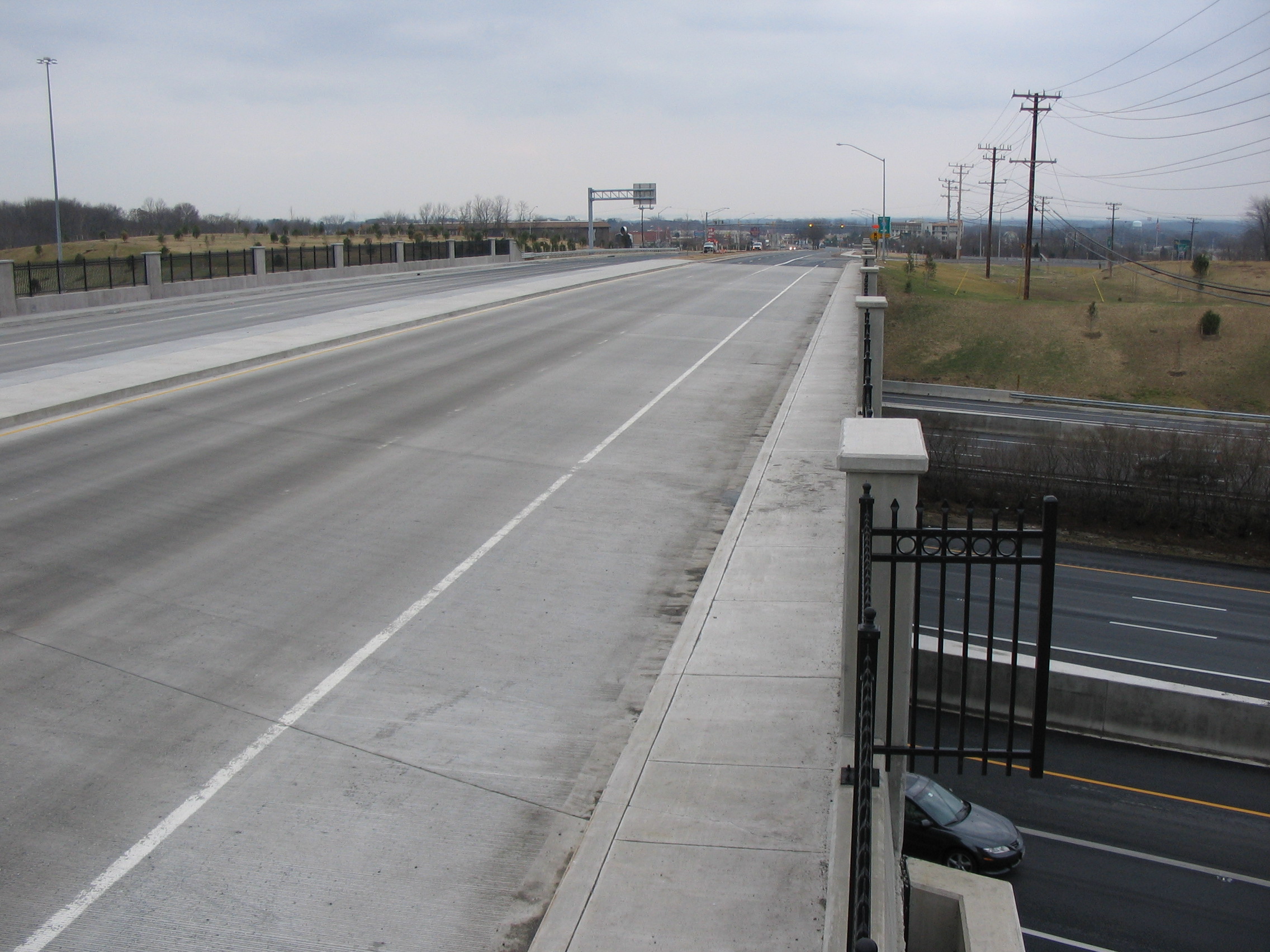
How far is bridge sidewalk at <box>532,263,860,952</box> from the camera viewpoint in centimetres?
478

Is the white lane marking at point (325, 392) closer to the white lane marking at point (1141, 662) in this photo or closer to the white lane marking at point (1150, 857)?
the white lane marking at point (1150, 857)

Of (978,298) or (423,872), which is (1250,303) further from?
(423,872)

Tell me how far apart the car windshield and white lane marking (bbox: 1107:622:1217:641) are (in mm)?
14313

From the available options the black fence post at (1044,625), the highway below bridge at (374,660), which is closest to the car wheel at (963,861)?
the highway below bridge at (374,660)

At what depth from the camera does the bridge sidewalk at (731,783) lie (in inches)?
188

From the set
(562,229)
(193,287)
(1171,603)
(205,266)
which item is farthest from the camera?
(562,229)

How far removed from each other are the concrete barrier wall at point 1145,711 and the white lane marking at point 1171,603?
11.9 metres

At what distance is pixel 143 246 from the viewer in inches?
2343

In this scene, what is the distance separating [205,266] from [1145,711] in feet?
144

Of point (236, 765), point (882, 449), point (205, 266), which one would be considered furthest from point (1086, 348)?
point (236, 765)

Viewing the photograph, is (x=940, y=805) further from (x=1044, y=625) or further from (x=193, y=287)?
(x=193, y=287)

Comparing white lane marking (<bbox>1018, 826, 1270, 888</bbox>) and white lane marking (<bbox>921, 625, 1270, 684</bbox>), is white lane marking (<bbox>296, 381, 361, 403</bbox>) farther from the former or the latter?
white lane marking (<bbox>921, 625, 1270, 684</bbox>)

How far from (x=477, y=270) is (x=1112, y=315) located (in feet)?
127

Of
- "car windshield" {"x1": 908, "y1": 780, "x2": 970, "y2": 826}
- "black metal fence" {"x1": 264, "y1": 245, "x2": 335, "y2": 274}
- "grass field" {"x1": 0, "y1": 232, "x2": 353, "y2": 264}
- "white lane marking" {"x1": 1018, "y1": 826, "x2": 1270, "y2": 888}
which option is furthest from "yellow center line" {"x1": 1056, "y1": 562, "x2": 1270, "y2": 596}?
"grass field" {"x1": 0, "y1": 232, "x2": 353, "y2": 264}
